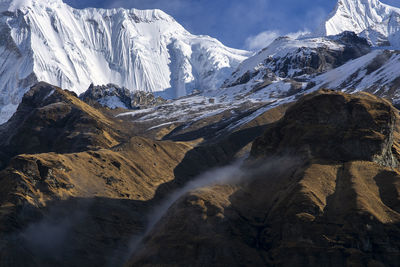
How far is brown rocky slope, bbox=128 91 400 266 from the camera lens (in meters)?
81.1

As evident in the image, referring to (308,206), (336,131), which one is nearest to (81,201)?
(308,206)

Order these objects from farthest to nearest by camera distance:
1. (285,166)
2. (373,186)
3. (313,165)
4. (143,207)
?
(143,207), (285,166), (313,165), (373,186)

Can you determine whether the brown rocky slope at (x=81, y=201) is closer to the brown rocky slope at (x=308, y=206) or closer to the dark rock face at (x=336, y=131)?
the brown rocky slope at (x=308, y=206)

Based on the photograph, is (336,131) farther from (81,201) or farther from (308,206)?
(81,201)

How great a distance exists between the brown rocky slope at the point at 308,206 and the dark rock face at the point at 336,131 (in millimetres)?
214

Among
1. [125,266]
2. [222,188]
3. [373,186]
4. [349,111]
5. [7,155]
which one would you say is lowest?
[125,266]

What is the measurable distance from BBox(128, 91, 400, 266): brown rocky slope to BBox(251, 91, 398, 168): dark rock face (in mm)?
214

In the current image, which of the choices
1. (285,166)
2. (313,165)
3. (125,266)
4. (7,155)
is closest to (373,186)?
(313,165)

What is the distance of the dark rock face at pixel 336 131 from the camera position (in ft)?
359

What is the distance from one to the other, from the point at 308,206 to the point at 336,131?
3222 centimetres

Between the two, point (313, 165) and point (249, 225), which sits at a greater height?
point (313, 165)

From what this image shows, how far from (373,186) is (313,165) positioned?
13185 millimetres

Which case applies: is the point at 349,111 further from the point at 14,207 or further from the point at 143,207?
the point at 14,207

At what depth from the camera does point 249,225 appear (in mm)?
94000
